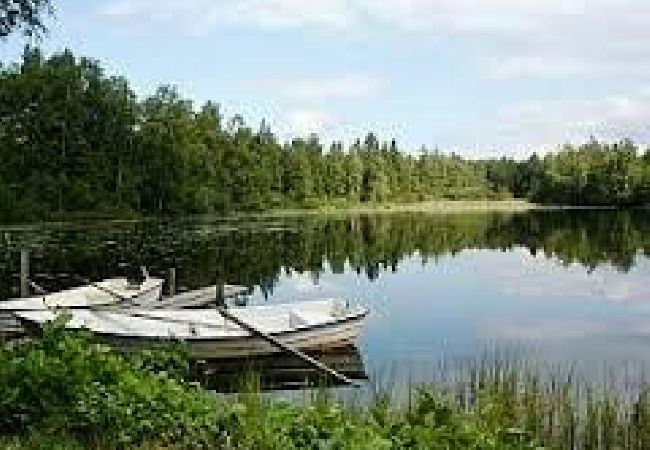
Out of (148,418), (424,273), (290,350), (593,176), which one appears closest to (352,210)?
(593,176)

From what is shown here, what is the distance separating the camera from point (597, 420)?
47.3 feet

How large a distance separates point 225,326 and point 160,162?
73941mm

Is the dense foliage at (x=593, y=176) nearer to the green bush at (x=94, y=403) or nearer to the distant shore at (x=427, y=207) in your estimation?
the distant shore at (x=427, y=207)

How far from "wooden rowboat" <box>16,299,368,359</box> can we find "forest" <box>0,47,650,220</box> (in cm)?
4088

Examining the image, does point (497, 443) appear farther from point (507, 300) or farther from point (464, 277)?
point (464, 277)

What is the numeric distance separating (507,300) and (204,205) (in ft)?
213

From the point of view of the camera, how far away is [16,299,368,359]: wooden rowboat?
22.2 meters

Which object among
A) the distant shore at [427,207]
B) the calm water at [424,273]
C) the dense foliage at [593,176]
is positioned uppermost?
the dense foliage at [593,176]

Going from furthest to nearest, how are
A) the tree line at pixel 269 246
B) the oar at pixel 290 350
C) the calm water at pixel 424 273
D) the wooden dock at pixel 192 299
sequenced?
the tree line at pixel 269 246
the wooden dock at pixel 192 299
the calm water at pixel 424 273
the oar at pixel 290 350

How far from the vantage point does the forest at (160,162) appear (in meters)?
85.1

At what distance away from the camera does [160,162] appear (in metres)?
95.4

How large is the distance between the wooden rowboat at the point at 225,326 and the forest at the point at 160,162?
40.9m

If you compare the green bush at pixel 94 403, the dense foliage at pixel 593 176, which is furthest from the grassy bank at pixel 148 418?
the dense foliage at pixel 593 176

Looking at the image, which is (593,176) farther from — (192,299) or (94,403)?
(94,403)
